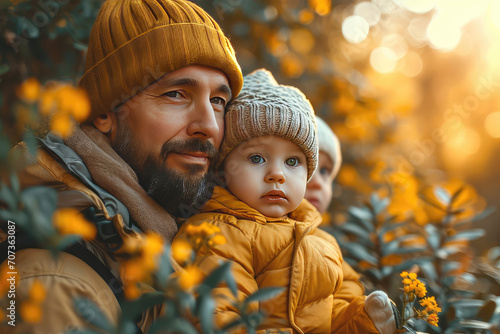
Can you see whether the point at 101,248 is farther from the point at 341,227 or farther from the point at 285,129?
the point at 341,227

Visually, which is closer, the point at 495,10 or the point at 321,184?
the point at 321,184

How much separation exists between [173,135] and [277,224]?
50cm

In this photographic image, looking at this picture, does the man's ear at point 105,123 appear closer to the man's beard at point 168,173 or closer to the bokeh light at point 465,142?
the man's beard at point 168,173

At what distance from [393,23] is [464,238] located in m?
3.45

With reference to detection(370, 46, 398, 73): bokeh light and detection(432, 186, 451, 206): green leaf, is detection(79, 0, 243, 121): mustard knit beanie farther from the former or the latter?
detection(370, 46, 398, 73): bokeh light

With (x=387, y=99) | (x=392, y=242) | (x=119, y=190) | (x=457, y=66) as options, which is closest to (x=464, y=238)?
(x=392, y=242)

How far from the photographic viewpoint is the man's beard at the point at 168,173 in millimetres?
1453

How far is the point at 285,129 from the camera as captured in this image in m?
1.45

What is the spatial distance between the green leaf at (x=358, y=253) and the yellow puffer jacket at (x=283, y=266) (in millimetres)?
636

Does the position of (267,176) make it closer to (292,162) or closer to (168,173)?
(292,162)

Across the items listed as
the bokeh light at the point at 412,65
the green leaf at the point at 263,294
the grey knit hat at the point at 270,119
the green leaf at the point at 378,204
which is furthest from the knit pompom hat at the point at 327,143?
the bokeh light at the point at 412,65

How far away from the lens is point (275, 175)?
144cm

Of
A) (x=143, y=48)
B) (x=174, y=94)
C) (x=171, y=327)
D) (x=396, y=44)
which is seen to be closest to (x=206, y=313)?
(x=171, y=327)

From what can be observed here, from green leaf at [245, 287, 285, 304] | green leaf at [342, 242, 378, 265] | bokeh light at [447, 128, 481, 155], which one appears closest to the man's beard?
green leaf at [245, 287, 285, 304]
